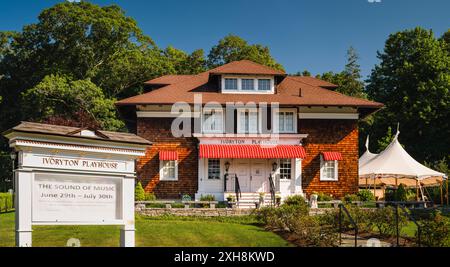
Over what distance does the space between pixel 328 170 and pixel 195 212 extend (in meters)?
9.79

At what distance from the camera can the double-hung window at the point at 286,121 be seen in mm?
34250

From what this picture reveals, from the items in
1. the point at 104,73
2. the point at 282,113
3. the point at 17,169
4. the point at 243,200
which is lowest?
the point at 243,200

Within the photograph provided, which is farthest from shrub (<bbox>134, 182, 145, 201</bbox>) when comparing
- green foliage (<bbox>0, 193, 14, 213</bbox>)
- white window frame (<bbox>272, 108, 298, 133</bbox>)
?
white window frame (<bbox>272, 108, 298, 133</bbox>)

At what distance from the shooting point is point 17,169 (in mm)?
11930

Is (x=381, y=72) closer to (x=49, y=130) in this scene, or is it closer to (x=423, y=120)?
(x=423, y=120)

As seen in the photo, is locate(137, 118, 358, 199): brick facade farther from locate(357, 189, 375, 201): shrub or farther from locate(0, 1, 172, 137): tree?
locate(0, 1, 172, 137): tree

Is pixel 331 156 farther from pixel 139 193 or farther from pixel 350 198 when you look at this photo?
pixel 139 193

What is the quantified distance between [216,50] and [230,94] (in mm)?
22250

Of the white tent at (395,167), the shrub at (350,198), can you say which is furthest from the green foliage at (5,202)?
the white tent at (395,167)

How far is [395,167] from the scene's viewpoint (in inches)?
1358

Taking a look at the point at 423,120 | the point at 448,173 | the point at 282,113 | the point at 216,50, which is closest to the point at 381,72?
the point at 423,120

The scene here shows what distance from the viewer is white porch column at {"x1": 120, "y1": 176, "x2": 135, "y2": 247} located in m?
13.0
